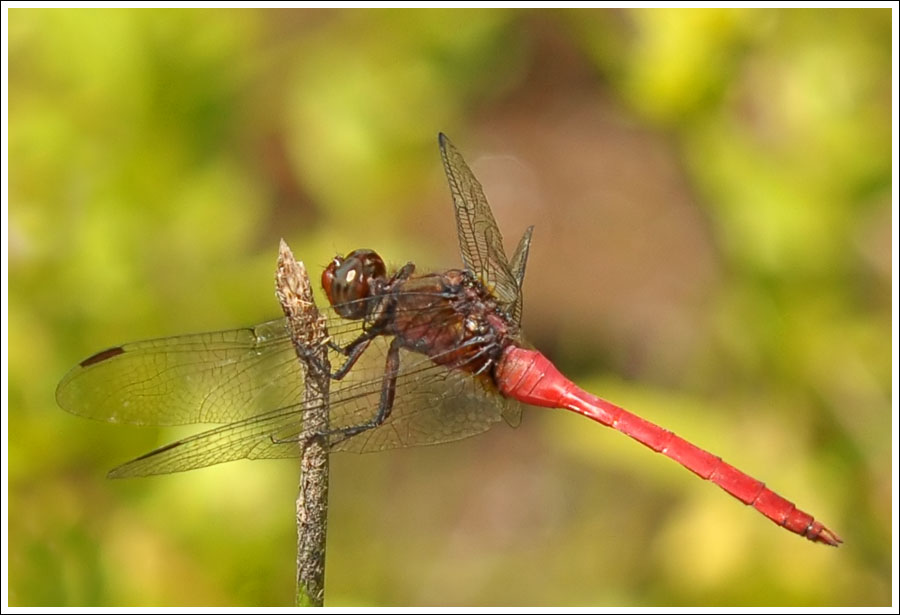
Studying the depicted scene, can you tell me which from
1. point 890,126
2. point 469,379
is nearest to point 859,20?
point 890,126

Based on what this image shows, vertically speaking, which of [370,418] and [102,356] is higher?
[102,356]

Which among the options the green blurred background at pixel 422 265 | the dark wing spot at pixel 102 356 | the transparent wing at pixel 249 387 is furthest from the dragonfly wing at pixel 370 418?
the green blurred background at pixel 422 265

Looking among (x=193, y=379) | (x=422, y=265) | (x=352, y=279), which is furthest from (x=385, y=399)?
(x=422, y=265)

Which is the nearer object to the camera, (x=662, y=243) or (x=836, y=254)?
(x=836, y=254)

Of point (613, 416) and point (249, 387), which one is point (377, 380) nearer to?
point (249, 387)

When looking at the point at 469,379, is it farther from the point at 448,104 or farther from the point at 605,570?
the point at 448,104

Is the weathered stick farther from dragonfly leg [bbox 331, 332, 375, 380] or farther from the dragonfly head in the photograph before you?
the dragonfly head
